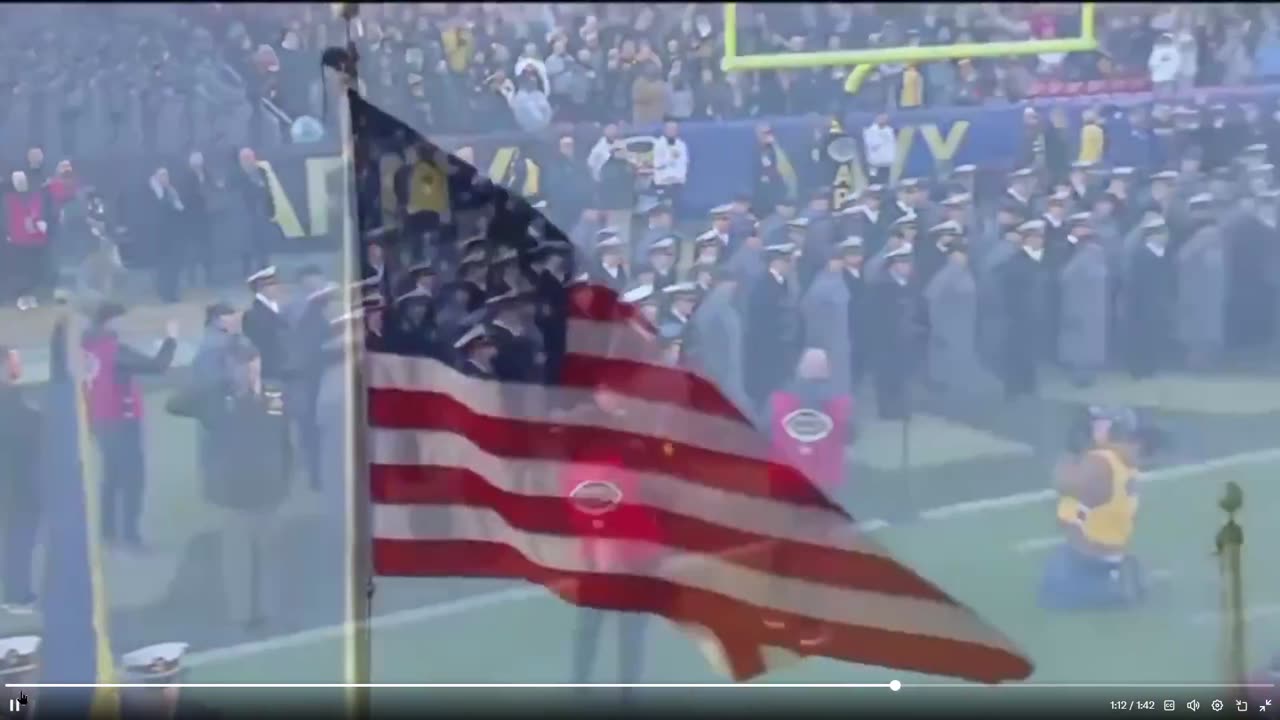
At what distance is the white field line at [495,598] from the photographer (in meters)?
1.96

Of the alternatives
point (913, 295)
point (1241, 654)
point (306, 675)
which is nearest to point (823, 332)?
point (913, 295)

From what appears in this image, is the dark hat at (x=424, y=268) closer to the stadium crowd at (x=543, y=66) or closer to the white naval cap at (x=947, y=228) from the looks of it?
the stadium crowd at (x=543, y=66)

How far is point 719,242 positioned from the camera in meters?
1.95

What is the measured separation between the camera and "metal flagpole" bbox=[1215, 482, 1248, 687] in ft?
6.52

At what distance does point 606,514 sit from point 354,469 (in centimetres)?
38

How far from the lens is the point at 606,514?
77.7 inches

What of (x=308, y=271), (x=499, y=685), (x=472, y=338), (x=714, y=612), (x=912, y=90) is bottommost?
(x=499, y=685)

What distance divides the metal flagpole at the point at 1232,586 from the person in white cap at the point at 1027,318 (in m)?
0.35

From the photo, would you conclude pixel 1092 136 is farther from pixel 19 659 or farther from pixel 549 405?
pixel 19 659


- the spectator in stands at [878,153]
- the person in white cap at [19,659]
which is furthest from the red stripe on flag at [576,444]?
the person in white cap at [19,659]

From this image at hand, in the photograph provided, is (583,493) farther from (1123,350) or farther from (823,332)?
(1123,350)

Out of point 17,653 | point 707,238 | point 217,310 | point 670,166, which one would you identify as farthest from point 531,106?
point 17,653

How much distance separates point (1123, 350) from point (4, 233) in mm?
1669

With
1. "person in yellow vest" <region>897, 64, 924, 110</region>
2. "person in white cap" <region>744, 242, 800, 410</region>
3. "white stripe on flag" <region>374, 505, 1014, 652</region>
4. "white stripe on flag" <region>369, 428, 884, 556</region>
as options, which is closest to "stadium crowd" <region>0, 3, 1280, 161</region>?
"person in yellow vest" <region>897, 64, 924, 110</region>
